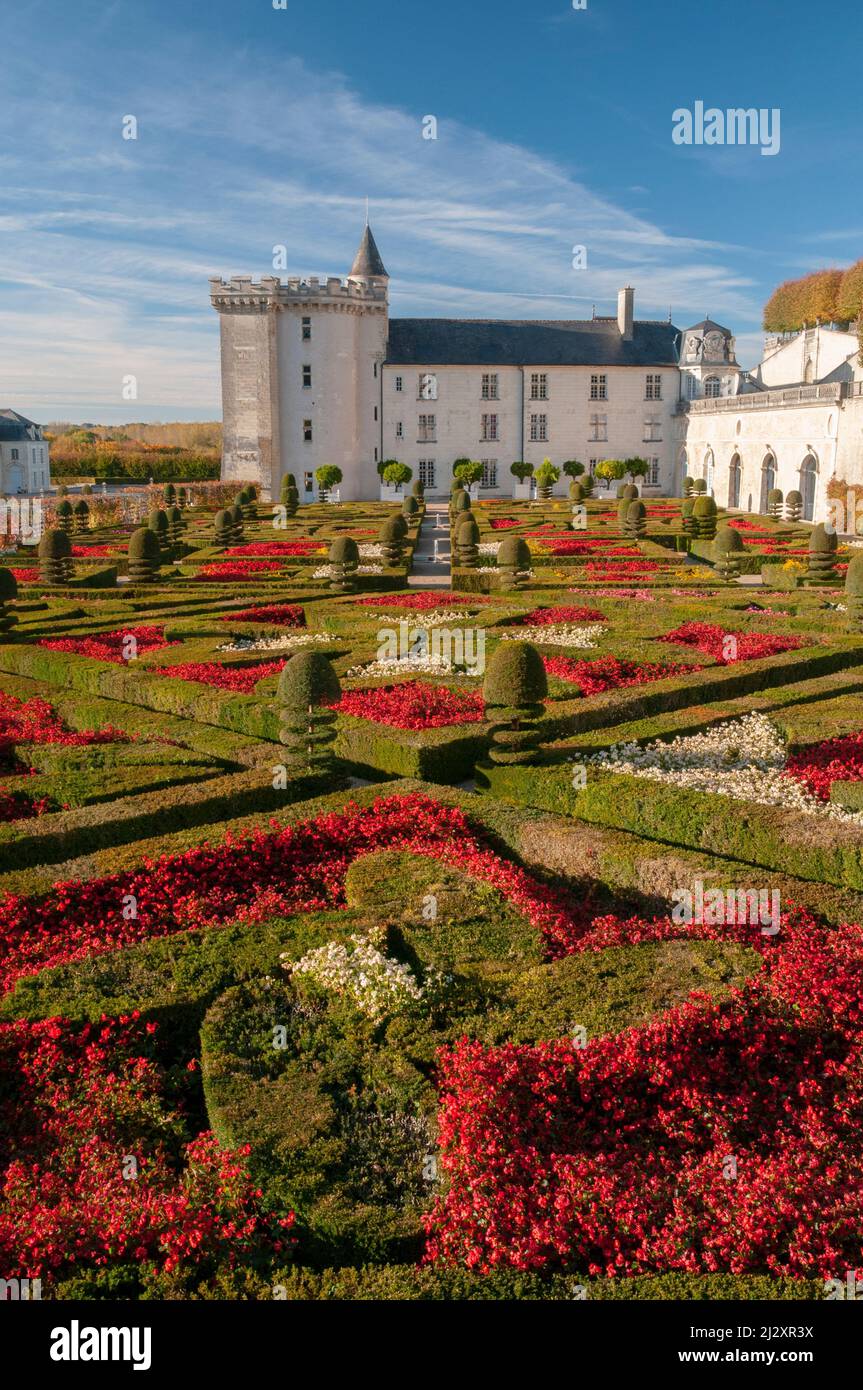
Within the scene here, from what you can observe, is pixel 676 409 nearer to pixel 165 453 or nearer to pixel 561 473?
pixel 561 473

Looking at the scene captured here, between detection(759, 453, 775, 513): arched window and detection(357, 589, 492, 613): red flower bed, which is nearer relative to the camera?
detection(357, 589, 492, 613): red flower bed

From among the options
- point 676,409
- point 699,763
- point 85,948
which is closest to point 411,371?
point 676,409

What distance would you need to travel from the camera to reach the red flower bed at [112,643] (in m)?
16.6

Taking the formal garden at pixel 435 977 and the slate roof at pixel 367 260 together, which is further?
the slate roof at pixel 367 260

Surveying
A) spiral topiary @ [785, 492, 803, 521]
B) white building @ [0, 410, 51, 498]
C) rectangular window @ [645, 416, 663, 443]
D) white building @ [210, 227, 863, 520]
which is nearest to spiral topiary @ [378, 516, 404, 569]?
spiral topiary @ [785, 492, 803, 521]

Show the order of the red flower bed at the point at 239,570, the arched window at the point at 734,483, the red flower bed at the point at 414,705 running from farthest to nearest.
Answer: the arched window at the point at 734,483 < the red flower bed at the point at 239,570 < the red flower bed at the point at 414,705

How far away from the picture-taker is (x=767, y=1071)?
20.6ft

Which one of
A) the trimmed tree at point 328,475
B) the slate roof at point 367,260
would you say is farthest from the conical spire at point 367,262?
the trimmed tree at point 328,475

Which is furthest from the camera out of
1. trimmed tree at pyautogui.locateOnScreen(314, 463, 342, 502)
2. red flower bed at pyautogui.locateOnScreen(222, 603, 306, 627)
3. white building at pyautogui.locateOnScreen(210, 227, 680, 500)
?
white building at pyautogui.locateOnScreen(210, 227, 680, 500)

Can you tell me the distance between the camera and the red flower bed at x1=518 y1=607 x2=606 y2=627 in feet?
61.4

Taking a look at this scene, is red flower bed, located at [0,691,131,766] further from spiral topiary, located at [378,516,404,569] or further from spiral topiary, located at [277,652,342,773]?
spiral topiary, located at [378,516,404,569]

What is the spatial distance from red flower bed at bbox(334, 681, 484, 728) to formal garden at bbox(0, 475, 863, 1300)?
8cm

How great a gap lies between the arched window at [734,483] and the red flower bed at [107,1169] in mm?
48545

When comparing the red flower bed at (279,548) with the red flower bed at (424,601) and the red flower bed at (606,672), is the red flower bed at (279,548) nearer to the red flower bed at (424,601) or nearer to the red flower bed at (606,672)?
the red flower bed at (424,601)
